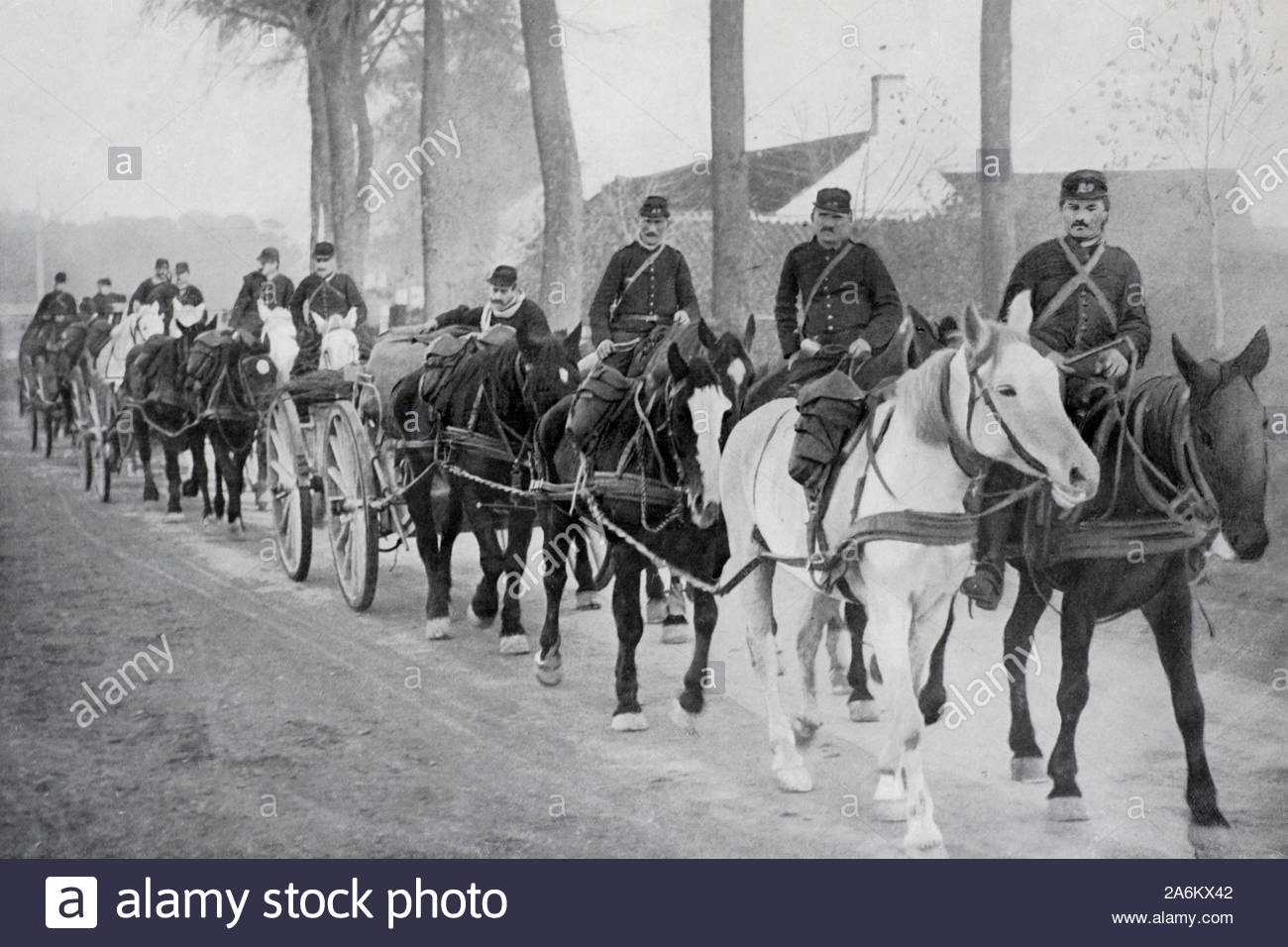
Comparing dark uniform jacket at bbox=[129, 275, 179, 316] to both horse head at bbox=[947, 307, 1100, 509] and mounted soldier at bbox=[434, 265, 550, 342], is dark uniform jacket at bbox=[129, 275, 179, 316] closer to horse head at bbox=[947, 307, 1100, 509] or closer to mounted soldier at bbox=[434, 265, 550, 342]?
mounted soldier at bbox=[434, 265, 550, 342]

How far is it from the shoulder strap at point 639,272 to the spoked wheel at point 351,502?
85.6 inches

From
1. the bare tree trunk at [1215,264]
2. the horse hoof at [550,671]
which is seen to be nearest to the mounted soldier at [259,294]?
the horse hoof at [550,671]

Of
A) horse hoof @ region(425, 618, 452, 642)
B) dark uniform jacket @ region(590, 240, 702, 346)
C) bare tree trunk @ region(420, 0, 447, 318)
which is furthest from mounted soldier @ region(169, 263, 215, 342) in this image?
dark uniform jacket @ region(590, 240, 702, 346)

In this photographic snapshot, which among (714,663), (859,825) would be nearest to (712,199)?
(714,663)

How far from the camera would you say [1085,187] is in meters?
5.74

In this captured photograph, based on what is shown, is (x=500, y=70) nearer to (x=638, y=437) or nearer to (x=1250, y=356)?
(x=638, y=437)

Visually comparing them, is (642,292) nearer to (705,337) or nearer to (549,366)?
(549,366)

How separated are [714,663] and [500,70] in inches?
168

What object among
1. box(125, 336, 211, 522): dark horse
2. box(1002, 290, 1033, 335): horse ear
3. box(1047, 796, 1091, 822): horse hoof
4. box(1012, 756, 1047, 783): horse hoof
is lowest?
box(1047, 796, 1091, 822): horse hoof

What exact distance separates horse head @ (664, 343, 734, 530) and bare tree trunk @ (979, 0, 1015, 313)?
1.47m

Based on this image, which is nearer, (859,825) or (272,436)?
(859,825)

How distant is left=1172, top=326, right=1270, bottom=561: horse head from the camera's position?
5121mm

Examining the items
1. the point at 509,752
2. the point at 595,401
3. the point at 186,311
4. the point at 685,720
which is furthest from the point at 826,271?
the point at 186,311

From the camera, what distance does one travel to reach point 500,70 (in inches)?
356
